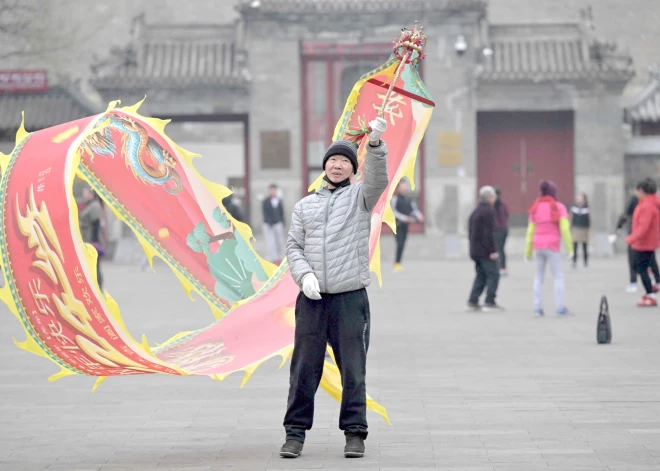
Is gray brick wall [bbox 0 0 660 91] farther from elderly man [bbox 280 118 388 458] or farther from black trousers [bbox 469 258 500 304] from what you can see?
elderly man [bbox 280 118 388 458]

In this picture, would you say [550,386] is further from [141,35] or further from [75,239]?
[141,35]

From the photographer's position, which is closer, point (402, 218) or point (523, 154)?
point (402, 218)

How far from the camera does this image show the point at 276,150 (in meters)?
34.1

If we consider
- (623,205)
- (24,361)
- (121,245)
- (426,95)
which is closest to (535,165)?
(623,205)

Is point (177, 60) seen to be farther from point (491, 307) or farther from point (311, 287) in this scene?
point (311, 287)

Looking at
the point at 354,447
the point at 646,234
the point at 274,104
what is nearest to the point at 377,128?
the point at 354,447

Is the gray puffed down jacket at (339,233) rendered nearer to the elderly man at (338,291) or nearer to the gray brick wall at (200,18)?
the elderly man at (338,291)

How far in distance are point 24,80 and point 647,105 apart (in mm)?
17077

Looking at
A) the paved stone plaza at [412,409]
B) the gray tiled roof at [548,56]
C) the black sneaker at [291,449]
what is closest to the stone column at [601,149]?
the gray tiled roof at [548,56]

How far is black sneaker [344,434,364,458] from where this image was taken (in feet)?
24.3

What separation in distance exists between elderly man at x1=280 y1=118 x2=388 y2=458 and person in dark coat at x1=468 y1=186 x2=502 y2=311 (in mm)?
9093

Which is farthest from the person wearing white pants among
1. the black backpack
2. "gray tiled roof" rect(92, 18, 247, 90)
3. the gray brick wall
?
the gray brick wall

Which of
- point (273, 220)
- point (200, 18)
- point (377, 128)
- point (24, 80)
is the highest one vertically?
point (200, 18)

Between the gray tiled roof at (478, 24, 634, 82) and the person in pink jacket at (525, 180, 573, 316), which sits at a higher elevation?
the gray tiled roof at (478, 24, 634, 82)
